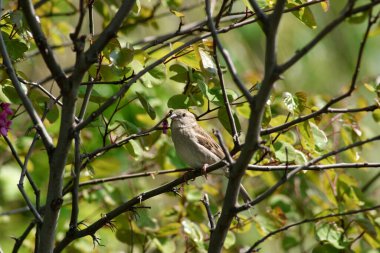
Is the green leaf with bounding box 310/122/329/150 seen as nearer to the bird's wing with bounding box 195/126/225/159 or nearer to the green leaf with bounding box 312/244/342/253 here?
the green leaf with bounding box 312/244/342/253

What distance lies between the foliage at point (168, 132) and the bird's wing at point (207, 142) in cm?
26

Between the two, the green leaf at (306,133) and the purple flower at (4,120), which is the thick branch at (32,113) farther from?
the green leaf at (306,133)

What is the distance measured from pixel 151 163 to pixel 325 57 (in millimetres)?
3071

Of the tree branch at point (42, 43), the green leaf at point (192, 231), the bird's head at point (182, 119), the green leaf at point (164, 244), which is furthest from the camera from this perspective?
the bird's head at point (182, 119)

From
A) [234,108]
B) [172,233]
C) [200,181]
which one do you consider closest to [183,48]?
[234,108]

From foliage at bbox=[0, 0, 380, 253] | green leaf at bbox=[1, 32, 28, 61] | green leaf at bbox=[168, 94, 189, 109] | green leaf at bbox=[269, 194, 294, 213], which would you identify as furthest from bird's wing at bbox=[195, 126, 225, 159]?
green leaf at bbox=[1, 32, 28, 61]

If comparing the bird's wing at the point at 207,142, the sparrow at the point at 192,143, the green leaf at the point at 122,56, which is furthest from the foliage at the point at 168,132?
the bird's wing at the point at 207,142

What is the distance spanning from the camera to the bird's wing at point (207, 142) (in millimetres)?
4848

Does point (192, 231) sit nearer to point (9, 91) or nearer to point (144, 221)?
point (144, 221)

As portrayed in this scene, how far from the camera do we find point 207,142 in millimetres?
4863

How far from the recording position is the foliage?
2.35m

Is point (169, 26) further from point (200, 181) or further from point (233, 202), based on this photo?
point (233, 202)

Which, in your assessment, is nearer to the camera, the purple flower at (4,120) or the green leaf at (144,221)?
the purple flower at (4,120)

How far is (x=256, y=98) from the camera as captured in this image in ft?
6.88
